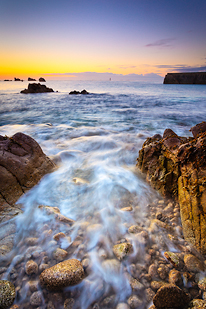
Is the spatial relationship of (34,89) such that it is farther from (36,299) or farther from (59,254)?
(36,299)

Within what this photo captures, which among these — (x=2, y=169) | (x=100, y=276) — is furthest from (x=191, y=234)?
(x=2, y=169)

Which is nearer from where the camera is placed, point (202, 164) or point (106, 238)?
point (106, 238)

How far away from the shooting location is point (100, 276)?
207 centimetres

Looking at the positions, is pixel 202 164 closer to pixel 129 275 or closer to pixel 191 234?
pixel 191 234

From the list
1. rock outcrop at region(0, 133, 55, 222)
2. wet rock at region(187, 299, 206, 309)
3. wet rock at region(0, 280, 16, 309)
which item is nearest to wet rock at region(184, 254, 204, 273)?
wet rock at region(187, 299, 206, 309)

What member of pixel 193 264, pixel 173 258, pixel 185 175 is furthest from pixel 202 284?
pixel 185 175

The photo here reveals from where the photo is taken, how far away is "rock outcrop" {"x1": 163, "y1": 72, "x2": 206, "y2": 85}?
84562mm

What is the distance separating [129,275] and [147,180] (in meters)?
2.29

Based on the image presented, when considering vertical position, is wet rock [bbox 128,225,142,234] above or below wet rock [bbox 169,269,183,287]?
above

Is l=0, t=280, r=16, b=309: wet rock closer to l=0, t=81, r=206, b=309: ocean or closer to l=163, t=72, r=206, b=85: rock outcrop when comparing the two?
l=0, t=81, r=206, b=309: ocean

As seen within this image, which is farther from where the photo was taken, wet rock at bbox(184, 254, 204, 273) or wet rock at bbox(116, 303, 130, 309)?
wet rock at bbox(184, 254, 204, 273)

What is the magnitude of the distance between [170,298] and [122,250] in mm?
759

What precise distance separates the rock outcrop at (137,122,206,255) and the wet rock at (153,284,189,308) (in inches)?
30.9

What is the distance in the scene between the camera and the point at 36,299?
179 cm
